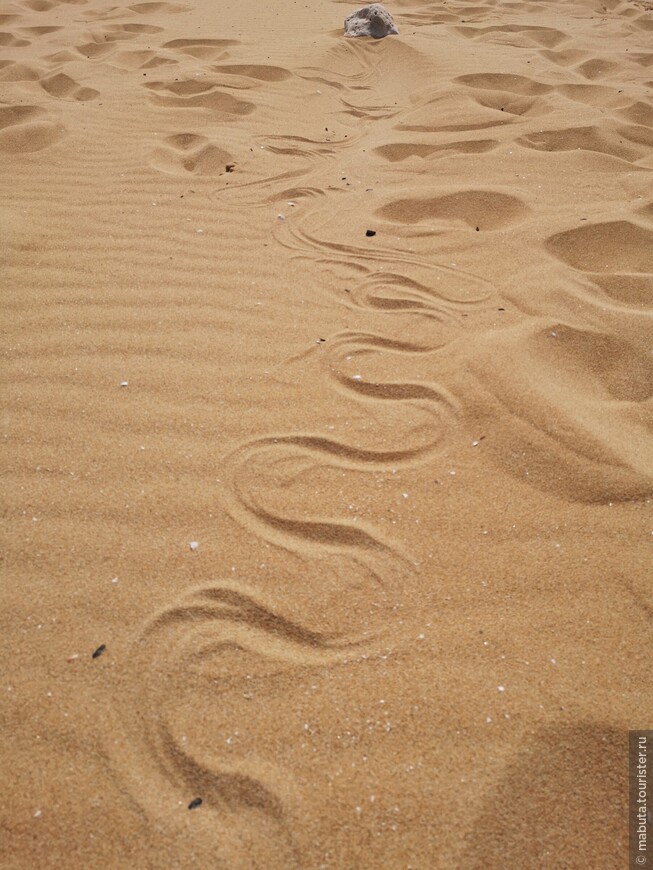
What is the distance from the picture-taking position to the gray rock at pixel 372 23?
5.30 meters

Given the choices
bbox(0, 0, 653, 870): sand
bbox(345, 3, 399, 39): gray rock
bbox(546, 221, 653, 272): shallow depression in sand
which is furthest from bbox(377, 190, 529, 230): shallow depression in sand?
bbox(345, 3, 399, 39): gray rock

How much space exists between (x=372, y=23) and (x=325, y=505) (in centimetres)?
526

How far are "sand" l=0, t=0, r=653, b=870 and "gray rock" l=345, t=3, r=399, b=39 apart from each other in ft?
8.53

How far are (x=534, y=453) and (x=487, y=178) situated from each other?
6.54 feet

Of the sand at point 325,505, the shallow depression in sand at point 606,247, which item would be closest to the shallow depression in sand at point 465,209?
the sand at point 325,505

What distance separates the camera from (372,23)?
17.4 feet

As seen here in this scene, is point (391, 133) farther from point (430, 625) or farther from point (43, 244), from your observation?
point (430, 625)

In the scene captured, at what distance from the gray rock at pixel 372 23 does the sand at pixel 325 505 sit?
102 inches

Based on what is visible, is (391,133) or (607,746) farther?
(391,133)

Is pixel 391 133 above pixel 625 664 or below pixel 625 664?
above

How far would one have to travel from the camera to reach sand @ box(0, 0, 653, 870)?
1.12 meters

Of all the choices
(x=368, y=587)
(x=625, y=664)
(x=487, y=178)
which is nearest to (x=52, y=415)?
(x=368, y=587)

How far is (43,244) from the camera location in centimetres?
266

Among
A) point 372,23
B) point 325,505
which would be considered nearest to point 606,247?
point 325,505
